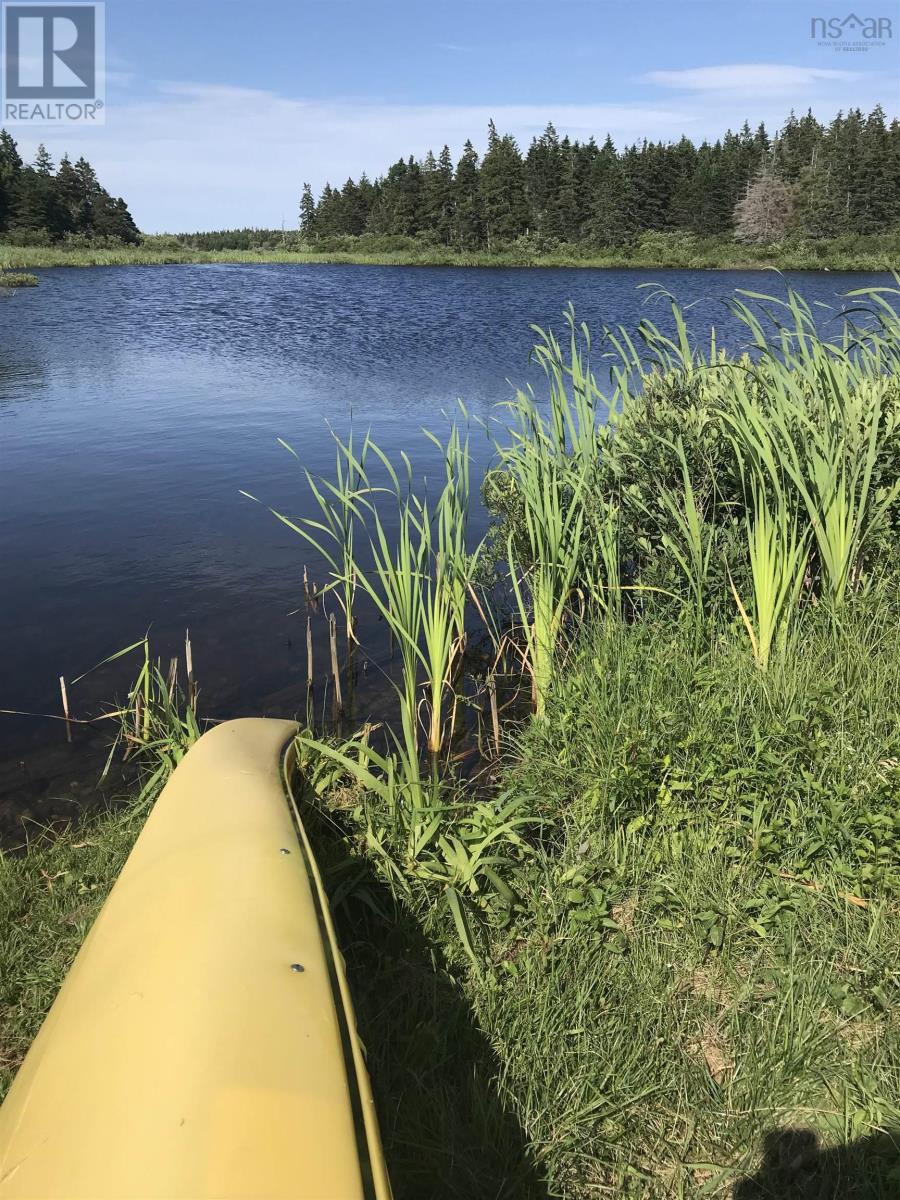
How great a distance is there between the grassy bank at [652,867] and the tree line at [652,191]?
A: 5575 centimetres

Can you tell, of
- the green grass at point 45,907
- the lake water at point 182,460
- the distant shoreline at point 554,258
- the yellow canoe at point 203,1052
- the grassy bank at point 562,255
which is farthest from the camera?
the grassy bank at point 562,255

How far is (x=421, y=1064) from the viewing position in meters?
1.85

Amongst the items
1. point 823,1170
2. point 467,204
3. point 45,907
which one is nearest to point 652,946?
point 823,1170

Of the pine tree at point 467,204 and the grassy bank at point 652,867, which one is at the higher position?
the pine tree at point 467,204

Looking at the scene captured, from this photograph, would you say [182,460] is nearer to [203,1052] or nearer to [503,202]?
[203,1052]

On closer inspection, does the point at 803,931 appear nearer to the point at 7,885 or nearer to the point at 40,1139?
the point at 40,1139

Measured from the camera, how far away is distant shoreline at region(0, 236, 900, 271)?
4272 cm

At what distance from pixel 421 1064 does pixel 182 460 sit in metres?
7.64

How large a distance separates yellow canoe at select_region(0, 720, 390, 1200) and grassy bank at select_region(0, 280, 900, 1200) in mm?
385

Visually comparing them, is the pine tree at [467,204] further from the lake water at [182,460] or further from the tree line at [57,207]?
the lake water at [182,460]

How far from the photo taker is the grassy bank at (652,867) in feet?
5.55

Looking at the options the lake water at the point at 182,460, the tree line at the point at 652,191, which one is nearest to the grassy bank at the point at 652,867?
the lake water at the point at 182,460

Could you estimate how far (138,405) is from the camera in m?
11.2

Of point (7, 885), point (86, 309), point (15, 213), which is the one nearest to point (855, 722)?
point (7, 885)
